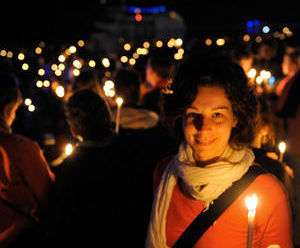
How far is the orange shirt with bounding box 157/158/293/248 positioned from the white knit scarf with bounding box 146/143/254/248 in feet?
0.20

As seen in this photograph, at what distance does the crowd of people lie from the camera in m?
1.86

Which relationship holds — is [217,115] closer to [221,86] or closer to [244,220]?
[221,86]

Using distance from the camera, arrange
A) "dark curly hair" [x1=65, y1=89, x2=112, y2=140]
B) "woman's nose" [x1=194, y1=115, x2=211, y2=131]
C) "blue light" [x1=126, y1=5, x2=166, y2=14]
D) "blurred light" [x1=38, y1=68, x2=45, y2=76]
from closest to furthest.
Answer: "woman's nose" [x1=194, y1=115, x2=211, y2=131], "dark curly hair" [x1=65, y1=89, x2=112, y2=140], "blurred light" [x1=38, y1=68, x2=45, y2=76], "blue light" [x1=126, y1=5, x2=166, y2=14]

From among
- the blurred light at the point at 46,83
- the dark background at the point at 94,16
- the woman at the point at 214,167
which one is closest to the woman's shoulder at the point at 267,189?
the woman at the point at 214,167

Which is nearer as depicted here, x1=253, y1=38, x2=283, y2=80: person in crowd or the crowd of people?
the crowd of people

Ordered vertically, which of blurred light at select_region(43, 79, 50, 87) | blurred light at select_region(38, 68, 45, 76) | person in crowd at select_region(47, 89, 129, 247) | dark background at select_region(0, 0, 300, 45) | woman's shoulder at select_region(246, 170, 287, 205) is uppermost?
dark background at select_region(0, 0, 300, 45)

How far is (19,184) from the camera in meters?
2.62

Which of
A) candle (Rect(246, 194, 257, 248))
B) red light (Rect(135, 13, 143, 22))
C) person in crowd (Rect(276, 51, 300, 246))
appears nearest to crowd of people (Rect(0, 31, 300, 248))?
candle (Rect(246, 194, 257, 248))

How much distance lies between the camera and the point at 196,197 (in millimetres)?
1918

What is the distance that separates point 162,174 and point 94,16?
102ft

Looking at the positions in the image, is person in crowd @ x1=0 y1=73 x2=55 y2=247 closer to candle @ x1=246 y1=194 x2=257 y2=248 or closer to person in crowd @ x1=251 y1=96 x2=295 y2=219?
person in crowd @ x1=251 y1=96 x2=295 y2=219

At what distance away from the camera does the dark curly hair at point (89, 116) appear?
111 inches

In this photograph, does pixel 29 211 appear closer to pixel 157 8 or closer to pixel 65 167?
pixel 65 167

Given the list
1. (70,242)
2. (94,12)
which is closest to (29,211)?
(70,242)
